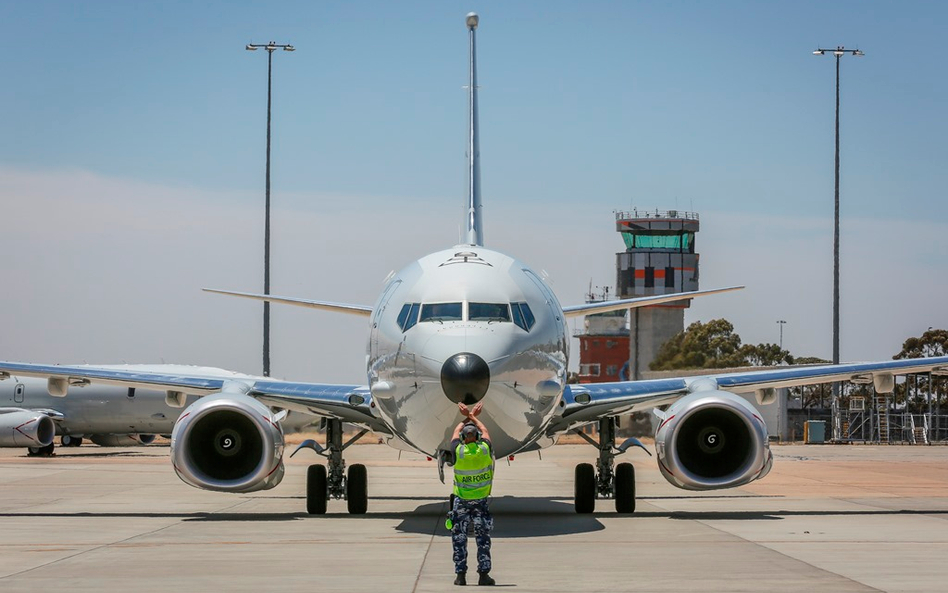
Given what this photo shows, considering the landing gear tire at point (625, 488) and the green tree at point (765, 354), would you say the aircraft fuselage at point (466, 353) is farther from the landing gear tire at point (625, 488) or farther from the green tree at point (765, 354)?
the green tree at point (765, 354)

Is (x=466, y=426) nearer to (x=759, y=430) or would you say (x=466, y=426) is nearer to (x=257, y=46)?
(x=759, y=430)

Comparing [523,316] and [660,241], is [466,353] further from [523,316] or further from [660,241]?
[660,241]

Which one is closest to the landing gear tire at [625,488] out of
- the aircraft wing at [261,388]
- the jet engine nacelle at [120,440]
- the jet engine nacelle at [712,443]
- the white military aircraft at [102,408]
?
the jet engine nacelle at [712,443]

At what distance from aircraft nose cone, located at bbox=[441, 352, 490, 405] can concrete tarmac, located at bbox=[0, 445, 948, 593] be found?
1856mm

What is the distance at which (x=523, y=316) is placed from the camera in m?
18.0

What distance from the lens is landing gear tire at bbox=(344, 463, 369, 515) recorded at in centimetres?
2150

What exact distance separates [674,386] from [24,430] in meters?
34.3

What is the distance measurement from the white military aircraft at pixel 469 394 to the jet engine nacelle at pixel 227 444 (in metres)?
0.02

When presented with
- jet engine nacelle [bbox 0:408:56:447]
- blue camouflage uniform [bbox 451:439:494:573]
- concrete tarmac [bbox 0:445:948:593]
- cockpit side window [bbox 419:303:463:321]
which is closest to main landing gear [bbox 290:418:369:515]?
concrete tarmac [bbox 0:445:948:593]

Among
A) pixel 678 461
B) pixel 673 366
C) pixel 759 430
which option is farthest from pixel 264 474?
pixel 673 366

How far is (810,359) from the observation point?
116375 mm

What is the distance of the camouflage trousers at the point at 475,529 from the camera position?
13.0 m

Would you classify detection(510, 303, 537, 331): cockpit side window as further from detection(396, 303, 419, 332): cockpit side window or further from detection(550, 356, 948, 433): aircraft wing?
detection(550, 356, 948, 433): aircraft wing

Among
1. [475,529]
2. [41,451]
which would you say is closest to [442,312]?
[475,529]
